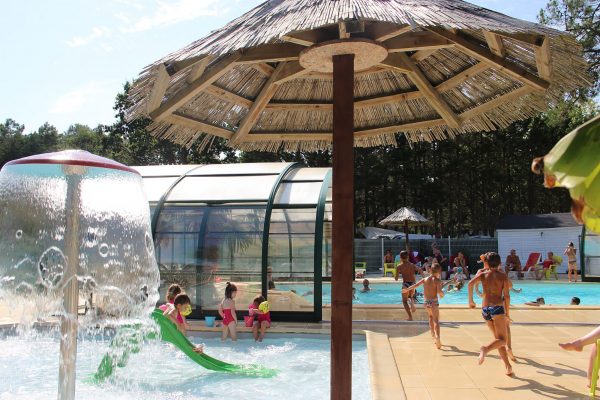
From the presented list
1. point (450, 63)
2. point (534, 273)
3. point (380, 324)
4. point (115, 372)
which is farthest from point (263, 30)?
point (534, 273)

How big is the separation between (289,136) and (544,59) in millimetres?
2523

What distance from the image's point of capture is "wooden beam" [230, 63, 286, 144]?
416 cm

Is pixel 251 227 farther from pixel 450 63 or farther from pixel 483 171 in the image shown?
pixel 483 171

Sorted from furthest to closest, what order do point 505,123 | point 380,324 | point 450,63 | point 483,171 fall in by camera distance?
point 483,171
point 380,324
point 505,123
point 450,63

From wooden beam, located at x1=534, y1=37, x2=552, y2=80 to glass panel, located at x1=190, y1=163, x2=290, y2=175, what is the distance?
817 centimetres

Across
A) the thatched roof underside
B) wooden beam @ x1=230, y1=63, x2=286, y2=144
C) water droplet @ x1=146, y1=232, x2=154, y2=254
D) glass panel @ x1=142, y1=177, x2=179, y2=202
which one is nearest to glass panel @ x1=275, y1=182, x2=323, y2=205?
glass panel @ x1=142, y1=177, x2=179, y2=202

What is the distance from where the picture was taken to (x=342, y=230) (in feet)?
10.2

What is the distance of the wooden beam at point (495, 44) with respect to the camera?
10.9 ft

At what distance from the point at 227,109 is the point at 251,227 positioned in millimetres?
5936

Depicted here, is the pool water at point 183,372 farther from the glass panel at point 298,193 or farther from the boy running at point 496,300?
the glass panel at point 298,193

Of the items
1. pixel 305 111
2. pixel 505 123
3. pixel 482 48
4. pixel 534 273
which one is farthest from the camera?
pixel 534 273

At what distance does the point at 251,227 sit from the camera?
34.2 ft

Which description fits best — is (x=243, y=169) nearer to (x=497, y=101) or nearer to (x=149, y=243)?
(x=149, y=243)

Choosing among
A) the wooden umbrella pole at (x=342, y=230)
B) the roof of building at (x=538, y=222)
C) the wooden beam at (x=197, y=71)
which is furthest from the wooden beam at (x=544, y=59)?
the roof of building at (x=538, y=222)
